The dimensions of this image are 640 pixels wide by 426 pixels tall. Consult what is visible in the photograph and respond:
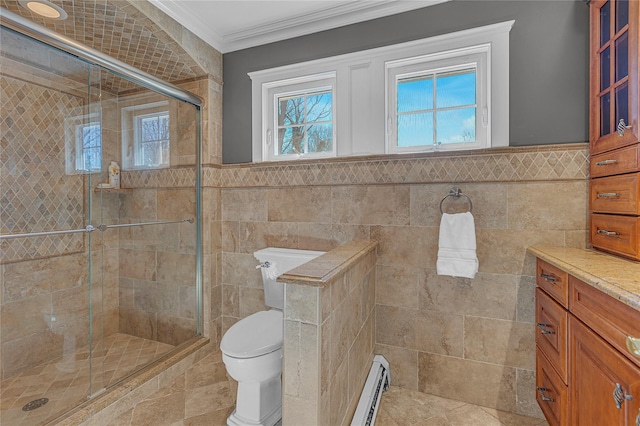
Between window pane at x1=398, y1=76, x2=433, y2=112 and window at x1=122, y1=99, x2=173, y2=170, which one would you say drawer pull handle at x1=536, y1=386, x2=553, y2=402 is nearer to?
window pane at x1=398, y1=76, x2=433, y2=112

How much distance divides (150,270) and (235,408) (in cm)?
136

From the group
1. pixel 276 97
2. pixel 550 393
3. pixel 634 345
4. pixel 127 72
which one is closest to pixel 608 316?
pixel 634 345

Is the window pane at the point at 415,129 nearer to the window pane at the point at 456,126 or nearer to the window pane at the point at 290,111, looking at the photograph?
the window pane at the point at 456,126

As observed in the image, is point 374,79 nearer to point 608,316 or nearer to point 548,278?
point 548,278

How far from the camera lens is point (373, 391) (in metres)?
1.71

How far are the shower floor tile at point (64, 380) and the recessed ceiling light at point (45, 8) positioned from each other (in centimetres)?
211

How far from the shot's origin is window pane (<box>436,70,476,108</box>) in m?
1.90

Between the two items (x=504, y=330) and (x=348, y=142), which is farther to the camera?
(x=348, y=142)

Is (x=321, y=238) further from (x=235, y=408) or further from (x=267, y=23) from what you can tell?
(x=267, y=23)

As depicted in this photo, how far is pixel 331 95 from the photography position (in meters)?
2.25

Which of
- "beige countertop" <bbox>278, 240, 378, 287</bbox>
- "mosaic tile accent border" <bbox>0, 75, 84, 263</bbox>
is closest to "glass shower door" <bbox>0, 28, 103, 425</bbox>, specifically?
"mosaic tile accent border" <bbox>0, 75, 84, 263</bbox>

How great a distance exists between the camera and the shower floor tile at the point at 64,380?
62.2 inches

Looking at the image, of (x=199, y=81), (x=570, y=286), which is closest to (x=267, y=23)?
(x=199, y=81)

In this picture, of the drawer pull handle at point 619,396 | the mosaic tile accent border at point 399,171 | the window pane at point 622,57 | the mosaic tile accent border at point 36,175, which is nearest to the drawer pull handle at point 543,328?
the drawer pull handle at point 619,396
